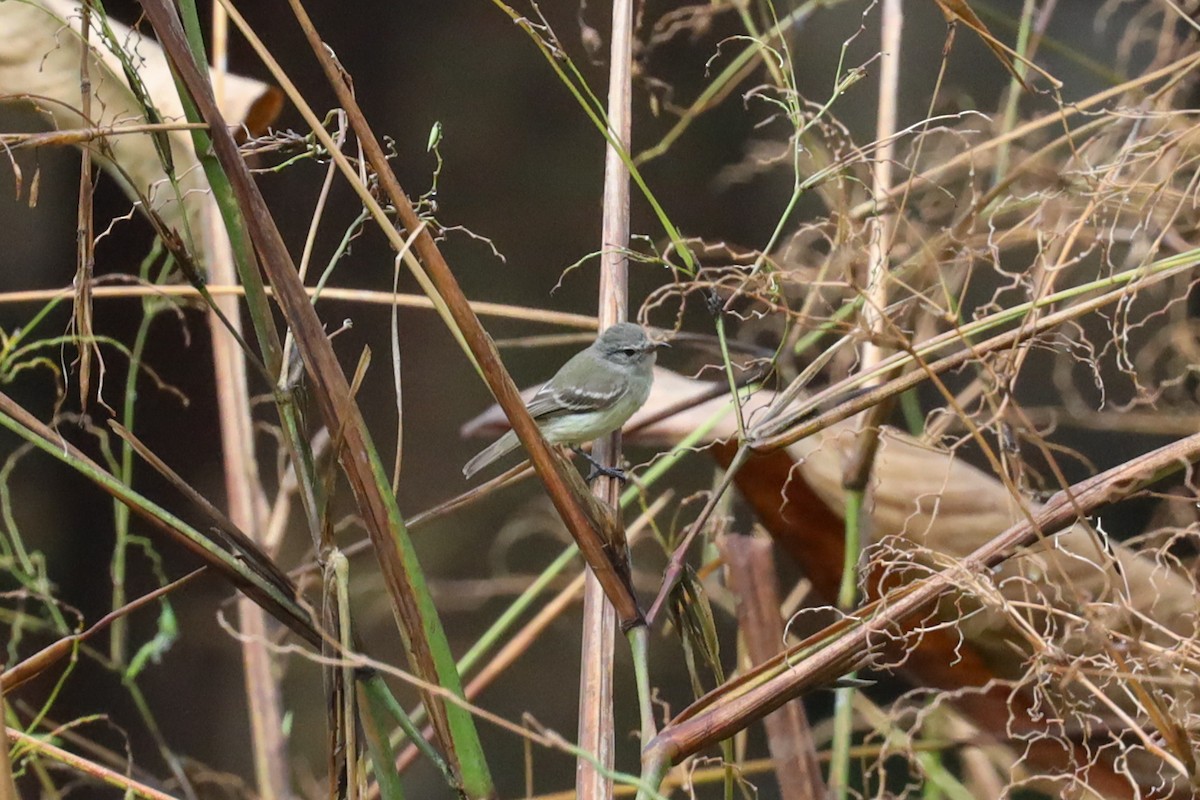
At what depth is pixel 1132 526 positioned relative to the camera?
1296 mm

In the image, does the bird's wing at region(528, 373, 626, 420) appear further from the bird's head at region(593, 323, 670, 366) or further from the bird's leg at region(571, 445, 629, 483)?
the bird's leg at region(571, 445, 629, 483)

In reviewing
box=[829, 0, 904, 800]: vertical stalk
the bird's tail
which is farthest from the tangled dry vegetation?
the bird's tail

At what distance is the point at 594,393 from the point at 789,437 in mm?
739

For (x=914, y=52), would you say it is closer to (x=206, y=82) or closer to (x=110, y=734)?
(x=206, y=82)

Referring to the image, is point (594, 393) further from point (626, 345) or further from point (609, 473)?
point (609, 473)

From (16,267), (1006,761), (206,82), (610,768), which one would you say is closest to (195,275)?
(206,82)

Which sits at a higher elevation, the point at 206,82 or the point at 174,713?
the point at 206,82

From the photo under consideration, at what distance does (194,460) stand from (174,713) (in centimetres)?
35

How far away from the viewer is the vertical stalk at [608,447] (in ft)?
1.54

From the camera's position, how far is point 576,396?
1.30 metres

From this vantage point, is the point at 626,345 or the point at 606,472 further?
the point at 626,345

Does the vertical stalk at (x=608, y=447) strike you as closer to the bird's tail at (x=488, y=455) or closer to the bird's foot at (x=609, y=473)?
the bird's foot at (x=609, y=473)

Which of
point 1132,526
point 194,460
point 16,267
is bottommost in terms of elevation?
point 1132,526

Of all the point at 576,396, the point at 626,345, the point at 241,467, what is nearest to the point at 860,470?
the point at 626,345
